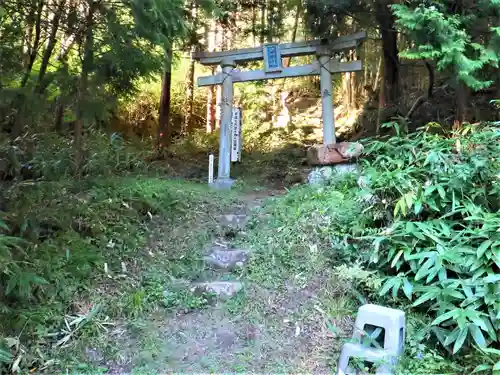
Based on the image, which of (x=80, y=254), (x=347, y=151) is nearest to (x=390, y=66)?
(x=347, y=151)

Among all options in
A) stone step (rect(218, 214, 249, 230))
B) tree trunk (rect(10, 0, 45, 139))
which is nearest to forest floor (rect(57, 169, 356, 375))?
stone step (rect(218, 214, 249, 230))

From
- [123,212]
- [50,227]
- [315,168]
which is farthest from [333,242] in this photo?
[315,168]

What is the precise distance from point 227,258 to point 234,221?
93 cm

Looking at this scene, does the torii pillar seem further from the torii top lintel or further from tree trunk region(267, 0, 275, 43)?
tree trunk region(267, 0, 275, 43)

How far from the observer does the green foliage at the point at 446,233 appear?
2.93m

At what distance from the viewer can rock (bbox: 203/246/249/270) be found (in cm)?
432

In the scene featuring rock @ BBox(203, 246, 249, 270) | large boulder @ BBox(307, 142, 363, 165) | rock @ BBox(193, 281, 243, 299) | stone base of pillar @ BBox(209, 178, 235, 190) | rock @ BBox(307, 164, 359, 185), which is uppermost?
large boulder @ BBox(307, 142, 363, 165)

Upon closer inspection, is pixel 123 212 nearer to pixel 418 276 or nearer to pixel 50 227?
pixel 50 227

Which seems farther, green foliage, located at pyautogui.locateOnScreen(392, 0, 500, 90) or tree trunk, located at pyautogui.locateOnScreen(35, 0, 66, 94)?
green foliage, located at pyautogui.locateOnScreen(392, 0, 500, 90)

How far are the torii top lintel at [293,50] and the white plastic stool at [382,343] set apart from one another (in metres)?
4.84

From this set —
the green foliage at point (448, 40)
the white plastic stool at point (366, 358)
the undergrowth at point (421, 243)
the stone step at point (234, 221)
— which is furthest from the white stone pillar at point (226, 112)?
the white plastic stool at point (366, 358)

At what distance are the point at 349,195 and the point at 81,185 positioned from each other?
2.89 m

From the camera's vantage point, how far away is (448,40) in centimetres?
450

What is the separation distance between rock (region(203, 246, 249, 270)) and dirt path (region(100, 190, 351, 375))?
0.45 feet
